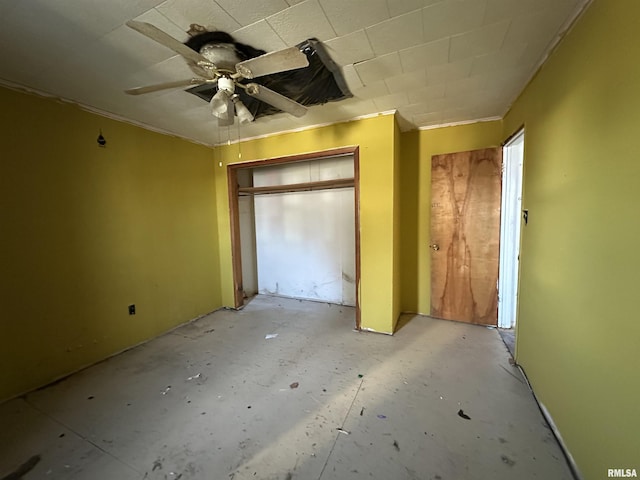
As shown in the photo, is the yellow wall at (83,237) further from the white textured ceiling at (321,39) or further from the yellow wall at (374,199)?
the yellow wall at (374,199)

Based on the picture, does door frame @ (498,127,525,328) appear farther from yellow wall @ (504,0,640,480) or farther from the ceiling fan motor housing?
the ceiling fan motor housing

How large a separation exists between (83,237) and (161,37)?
2.03 metres

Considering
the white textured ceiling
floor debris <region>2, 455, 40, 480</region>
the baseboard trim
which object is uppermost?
the white textured ceiling

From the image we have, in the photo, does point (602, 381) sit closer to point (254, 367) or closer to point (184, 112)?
point (254, 367)

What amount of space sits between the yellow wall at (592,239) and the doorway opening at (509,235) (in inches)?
40.9

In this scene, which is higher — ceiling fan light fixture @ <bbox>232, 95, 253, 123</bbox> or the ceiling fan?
the ceiling fan

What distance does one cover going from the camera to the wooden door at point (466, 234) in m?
2.79

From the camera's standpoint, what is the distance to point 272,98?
171cm

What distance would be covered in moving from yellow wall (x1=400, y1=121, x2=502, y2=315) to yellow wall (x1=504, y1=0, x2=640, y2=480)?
1.28 meters

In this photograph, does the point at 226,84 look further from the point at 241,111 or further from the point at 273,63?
the point at 273,63

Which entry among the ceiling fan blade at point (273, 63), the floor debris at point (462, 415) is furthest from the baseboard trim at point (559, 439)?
the ceiling fan blade at point (273, 63)

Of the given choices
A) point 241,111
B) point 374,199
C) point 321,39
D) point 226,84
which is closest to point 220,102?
point 226,84

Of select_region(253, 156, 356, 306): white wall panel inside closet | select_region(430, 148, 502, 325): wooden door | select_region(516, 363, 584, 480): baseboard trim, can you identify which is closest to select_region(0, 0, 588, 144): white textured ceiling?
select_region(430, 148, 502, 325): wooden door

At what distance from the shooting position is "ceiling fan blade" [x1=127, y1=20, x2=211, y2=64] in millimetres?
987
